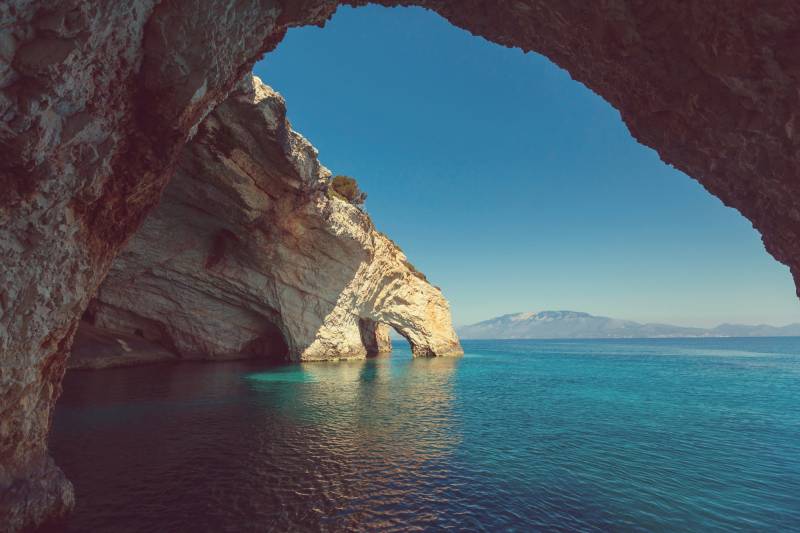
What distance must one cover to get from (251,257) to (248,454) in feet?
83.0

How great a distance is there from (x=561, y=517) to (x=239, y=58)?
47.7ft

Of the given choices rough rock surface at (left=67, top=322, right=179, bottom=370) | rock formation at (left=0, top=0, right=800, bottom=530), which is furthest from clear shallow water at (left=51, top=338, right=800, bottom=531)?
rough rock surface at (left=67, top=322, right=179, bottom=370)

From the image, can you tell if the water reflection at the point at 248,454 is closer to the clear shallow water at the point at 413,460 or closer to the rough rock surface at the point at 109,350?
the clear shallow water at the point at 413,460

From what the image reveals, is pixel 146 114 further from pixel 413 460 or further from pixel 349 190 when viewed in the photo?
pixel 349 190

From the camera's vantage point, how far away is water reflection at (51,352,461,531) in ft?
29.5

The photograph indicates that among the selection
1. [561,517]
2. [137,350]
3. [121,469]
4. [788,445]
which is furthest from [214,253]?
[788,445]

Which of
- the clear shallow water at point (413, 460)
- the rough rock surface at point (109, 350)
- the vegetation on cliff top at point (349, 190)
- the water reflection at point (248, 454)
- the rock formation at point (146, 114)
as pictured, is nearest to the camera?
the rock formation at point (146, 114)

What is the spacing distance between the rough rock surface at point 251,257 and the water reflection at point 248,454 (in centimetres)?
A: 1185

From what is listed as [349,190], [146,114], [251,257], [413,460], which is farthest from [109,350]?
[413,460]

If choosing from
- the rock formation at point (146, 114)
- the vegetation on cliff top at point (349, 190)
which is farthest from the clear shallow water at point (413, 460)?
the vegetation on cliff top at point (349, 190)

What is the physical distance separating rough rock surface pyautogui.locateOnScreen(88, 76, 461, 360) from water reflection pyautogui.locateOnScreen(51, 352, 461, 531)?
11848mm

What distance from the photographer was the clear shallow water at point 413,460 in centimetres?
911

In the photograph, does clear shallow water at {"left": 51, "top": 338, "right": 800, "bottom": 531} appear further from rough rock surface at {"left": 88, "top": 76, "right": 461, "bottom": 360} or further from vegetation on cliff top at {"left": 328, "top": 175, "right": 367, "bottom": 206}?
vegetation on cliff top at {"left": 328, "top": 175, "right": 367, "bottom": 206}

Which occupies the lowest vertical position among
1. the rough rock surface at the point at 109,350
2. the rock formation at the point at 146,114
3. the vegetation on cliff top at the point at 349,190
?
the rough rock surface at the point at 109,350
